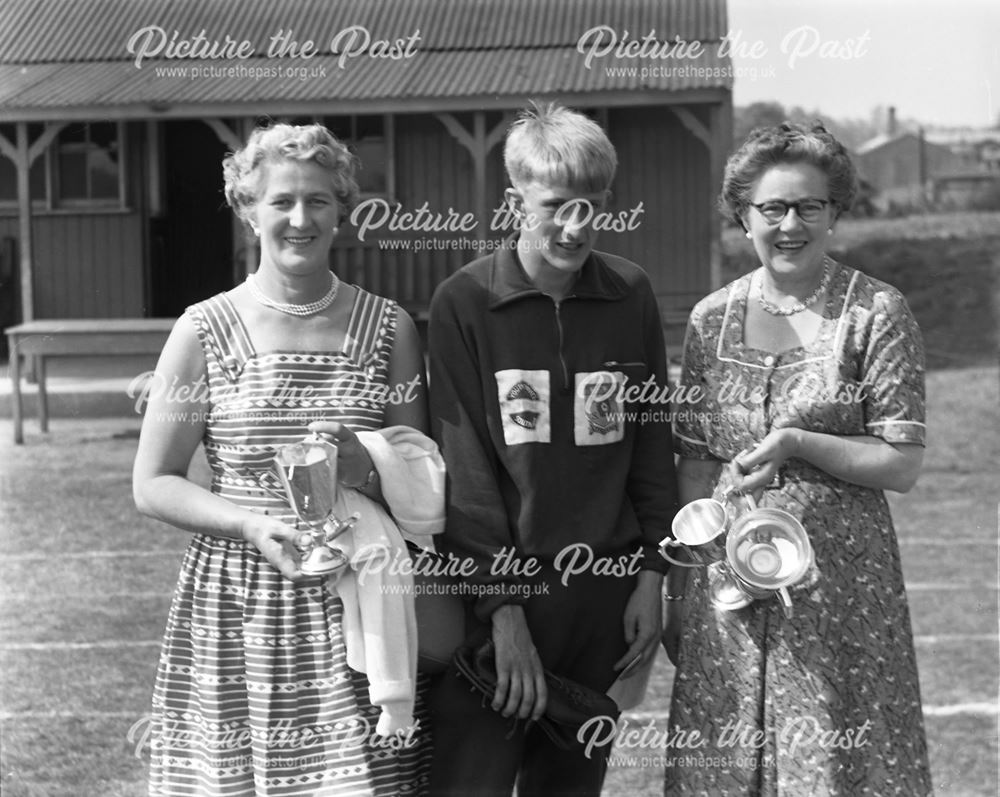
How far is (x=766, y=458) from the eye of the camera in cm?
257

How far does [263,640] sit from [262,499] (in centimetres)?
29

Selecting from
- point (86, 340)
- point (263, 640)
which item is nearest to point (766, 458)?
point (263, 640)

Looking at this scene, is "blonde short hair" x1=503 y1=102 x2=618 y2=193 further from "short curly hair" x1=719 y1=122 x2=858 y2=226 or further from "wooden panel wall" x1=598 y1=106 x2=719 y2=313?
"wooden panel wall" x1=598 y1=106 x2=719 y2=313

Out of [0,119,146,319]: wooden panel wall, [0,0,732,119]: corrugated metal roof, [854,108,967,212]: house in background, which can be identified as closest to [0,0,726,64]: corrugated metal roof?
[0,0,732,119]: corrugated metal roof

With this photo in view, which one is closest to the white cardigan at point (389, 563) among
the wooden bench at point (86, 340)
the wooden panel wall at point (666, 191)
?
the wooden bench at point (86, 340)

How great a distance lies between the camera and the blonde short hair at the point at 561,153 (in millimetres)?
2572

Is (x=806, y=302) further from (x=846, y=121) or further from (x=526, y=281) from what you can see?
(x=846, y=121)

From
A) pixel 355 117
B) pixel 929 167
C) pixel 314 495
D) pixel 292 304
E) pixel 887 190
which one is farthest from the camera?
pixel 929 167

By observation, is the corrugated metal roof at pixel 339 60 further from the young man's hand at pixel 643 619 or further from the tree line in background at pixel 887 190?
the young man's hand at pixel 643 619

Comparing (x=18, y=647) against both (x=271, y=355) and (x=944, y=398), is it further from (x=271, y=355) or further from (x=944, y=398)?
(x=944, y=398)

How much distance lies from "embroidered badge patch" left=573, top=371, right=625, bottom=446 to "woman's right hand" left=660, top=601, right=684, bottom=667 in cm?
45

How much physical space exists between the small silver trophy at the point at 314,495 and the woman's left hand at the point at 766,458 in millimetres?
819

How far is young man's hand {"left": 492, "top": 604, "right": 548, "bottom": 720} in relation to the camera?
105 inches

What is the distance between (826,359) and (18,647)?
4.52 m
